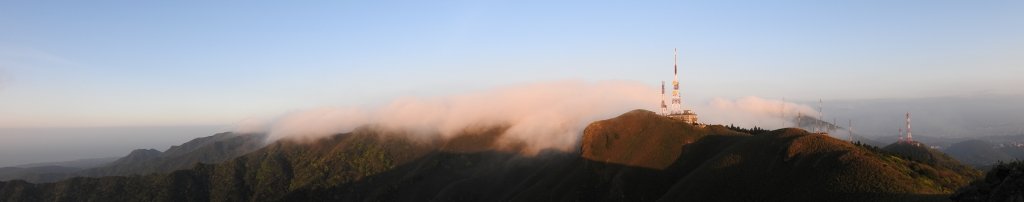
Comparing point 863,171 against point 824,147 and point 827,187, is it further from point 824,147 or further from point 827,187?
point 824,147

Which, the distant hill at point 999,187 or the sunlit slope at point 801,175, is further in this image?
the sunlit slope at point 801,175

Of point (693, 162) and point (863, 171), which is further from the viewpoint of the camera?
point (693, 162)

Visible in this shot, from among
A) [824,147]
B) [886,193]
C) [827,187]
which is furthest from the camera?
[824,147]

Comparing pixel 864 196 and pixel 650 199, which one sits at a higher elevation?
pixel 864 196

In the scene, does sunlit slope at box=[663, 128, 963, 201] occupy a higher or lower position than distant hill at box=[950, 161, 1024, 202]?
lower

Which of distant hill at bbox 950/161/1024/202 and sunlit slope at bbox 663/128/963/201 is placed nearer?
distant hill at bbox 950/161/1024/202

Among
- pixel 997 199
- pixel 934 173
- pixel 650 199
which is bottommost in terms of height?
pixel 650 199

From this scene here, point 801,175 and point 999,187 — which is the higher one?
point 999,187

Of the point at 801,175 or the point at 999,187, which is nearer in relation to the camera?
the point at 999,187

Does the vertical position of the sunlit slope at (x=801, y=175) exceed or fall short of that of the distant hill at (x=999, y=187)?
it falls short

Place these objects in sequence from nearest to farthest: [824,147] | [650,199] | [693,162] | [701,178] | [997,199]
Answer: [997,199], [824,147], [701,178], [650,199], [693,162]

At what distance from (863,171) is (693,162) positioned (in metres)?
69.1

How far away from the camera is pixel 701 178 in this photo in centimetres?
16138

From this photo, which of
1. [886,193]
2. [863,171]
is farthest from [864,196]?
[863,171]
